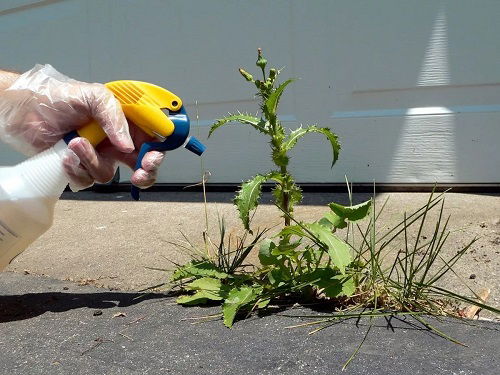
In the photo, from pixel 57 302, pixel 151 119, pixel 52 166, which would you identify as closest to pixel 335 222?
pixel 151 119

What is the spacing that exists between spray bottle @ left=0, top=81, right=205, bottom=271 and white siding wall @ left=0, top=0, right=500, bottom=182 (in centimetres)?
237

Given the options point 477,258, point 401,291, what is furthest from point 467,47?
point 401,291

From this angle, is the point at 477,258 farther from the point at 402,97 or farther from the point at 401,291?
the point at 402,97

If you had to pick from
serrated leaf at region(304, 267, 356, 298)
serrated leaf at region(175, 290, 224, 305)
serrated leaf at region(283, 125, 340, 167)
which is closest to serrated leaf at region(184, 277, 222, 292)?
serrated leaf at region(175, 290, 224, 305)

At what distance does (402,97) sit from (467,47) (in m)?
0.53

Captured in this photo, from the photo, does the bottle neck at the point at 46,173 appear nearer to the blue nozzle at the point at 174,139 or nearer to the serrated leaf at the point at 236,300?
the blue nozzle at the point at 174,139

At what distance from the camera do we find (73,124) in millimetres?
2264

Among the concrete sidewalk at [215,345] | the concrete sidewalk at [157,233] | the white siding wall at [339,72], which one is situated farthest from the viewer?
the white siding wall at [339,72]

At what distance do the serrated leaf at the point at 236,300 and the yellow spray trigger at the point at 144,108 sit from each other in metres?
0.62

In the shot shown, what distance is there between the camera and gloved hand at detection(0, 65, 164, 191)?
2.17m

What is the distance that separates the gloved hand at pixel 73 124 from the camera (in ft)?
7.12

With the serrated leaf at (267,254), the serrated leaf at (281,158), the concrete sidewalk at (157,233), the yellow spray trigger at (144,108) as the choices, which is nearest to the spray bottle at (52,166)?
the yellow spray trigger at (144,108)

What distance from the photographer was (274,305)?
7.31 feet

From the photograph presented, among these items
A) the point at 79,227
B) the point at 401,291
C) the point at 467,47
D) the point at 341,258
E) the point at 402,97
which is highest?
the point at 467,47
